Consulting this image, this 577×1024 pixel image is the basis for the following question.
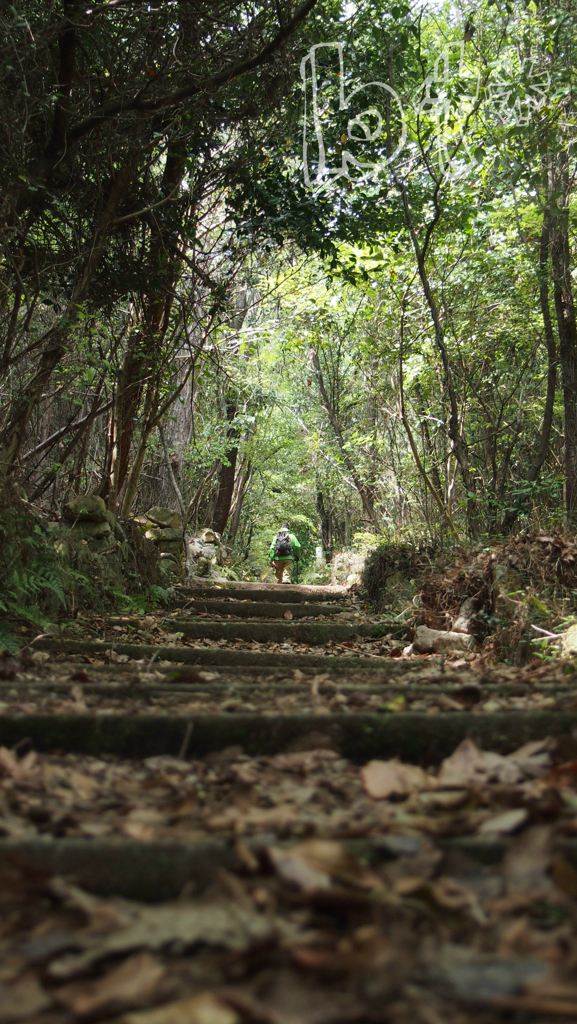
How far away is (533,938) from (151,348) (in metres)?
6.91

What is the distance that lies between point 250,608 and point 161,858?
5928 millimetres

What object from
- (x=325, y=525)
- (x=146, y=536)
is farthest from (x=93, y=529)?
(x=325, y=525)

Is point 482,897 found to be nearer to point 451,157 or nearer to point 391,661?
point 391,661

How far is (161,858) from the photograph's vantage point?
3.93 ft

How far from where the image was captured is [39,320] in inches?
386

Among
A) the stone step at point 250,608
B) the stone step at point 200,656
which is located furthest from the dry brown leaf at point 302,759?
the stone step at point 250,608

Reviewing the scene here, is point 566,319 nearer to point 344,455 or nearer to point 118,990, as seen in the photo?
point 118,990

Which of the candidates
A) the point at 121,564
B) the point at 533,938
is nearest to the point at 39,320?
the point at 121,564

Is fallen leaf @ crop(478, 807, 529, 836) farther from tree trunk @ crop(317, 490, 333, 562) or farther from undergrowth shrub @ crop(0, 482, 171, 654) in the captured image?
tree trunk @ crop(317, 490, 333, 562)

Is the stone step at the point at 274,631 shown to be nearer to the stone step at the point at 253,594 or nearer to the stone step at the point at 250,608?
the stone step at the point at 250,608

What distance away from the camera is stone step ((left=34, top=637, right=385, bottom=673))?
3869 millimetres

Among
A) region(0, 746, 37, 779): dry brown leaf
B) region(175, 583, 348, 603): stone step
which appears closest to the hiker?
region(175, 583, 348, 603): stone step

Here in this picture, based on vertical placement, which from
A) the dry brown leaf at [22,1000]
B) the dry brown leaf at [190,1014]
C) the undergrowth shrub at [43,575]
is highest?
the undergrowth shrub at [43,575]

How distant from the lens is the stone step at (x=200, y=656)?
3869 millimetres
